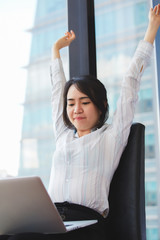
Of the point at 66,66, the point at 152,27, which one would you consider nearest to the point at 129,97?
the point at 152,27

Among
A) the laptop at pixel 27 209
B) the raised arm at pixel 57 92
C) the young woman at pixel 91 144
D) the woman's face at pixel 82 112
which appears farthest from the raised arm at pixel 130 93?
the laptop at pixel 27 209

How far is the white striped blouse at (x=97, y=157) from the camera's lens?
1363 millimetres

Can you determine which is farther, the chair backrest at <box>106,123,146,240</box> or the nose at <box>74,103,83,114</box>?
the nose at <box>74,103,83,114</box>

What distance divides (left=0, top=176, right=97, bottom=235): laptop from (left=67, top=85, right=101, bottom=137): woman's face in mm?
482

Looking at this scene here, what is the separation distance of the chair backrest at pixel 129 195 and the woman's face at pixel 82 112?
0.18 m

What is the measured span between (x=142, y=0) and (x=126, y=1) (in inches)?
3.4

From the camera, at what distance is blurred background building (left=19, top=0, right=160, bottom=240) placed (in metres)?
1.78

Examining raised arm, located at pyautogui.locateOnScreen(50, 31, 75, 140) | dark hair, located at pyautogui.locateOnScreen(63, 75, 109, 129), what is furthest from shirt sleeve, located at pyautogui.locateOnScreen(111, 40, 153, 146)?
raised arm, located at pyautogui.locateOnScreen(50, 31, 75, 140)

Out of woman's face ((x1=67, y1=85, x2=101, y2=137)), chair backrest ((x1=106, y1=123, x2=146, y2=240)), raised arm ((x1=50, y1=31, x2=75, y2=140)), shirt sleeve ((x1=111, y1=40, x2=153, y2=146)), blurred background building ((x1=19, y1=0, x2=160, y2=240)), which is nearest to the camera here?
chair backrest ((x1=106, y1=123, x2=146, y2=240))

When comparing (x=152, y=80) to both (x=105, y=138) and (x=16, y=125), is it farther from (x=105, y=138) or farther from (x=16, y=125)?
(x=16, y=125)

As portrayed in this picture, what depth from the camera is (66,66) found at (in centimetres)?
198

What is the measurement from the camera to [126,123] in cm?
140

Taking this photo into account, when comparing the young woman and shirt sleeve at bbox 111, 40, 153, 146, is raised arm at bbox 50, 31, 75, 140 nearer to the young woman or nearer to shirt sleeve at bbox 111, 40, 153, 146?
the young woman

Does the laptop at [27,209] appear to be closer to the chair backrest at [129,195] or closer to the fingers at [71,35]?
the chair backrest at [129,195]
